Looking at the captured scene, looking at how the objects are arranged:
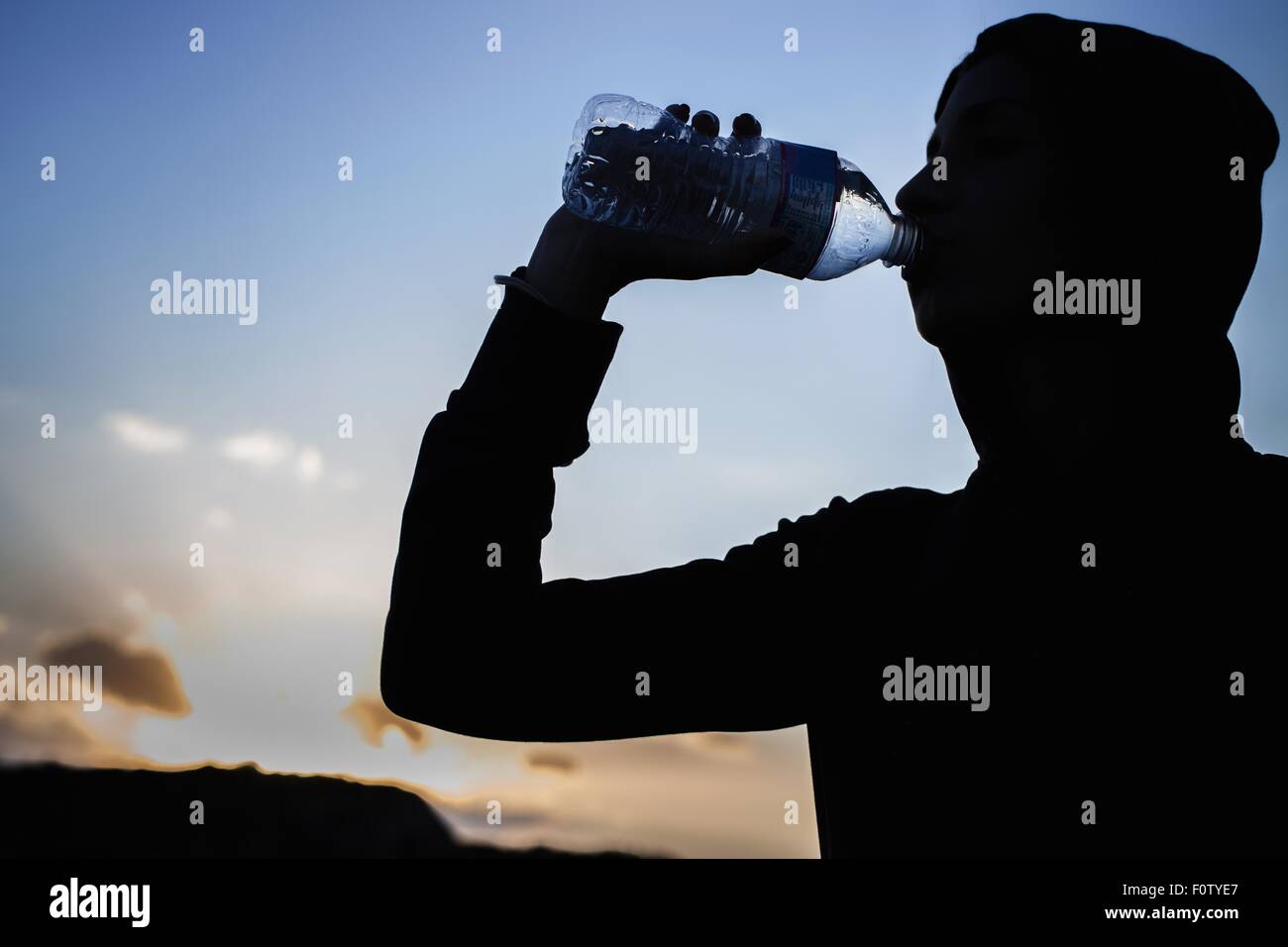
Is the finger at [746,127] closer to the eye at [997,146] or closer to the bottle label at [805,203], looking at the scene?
the bottle label at [805,203]

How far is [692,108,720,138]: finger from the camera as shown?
59.1 inches

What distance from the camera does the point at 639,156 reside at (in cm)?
194

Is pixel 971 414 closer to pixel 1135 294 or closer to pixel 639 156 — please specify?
pixel 1135 294

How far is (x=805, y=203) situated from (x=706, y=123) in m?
0.24

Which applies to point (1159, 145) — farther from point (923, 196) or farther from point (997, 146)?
point (923, 196)

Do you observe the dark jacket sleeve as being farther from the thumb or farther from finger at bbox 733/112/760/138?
finger at bbox 733/112/760/138

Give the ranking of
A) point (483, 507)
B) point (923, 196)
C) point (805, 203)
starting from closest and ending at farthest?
point (483, 507) < point (923, 196) < point (805, 203)

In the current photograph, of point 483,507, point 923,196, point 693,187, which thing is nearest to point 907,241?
point 923,196

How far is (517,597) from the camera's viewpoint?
4.75 ft

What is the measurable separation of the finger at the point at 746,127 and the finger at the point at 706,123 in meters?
0.03

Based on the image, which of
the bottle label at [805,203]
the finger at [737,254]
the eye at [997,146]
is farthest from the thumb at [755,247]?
the eye at [997,146]

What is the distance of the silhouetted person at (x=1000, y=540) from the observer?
1334mm

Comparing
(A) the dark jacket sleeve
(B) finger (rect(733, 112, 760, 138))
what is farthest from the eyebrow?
(A) the dark jacket sleeve
